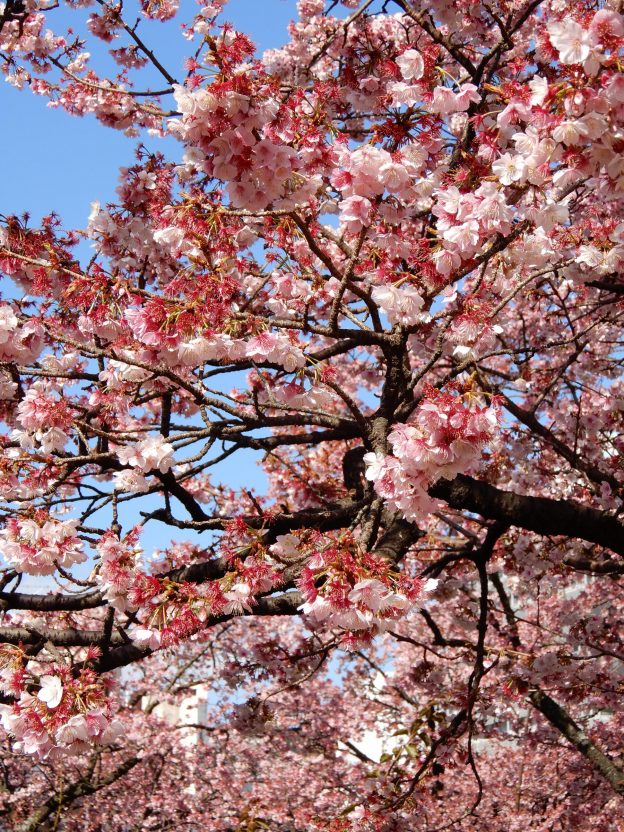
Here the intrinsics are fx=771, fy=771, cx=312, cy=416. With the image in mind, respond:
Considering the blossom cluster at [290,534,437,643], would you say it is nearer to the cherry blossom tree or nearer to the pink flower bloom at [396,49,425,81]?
the cherry blossom tree

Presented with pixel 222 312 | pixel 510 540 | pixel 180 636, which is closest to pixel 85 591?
pixel 180 636

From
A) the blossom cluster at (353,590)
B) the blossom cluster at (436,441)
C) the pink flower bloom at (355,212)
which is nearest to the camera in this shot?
the blossom cluster at (436,441)

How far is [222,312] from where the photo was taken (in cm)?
352

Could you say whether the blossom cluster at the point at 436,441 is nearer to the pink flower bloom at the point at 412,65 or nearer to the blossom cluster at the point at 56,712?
the blossom cluster at the point at 56,712

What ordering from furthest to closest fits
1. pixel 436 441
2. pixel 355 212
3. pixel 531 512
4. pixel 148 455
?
pixel 531 512, pixel 148 455, pixel 355 212, pixel 436 441

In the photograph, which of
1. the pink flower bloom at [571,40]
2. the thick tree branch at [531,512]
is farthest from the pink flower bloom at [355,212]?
the thick tree branch at [531,512]

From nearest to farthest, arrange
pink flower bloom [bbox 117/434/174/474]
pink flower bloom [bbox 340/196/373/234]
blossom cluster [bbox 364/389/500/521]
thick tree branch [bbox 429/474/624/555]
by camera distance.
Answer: blossom cluster [bbox 364/389/500/521]
pink flower bloom [bbox 340/196/373/234]
pink flower bloom [bbox 117/434/174/474]
thick tree branch [bbox 429/474/624/555]

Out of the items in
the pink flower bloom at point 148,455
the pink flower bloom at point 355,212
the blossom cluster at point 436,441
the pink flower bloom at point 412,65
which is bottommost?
the blossom cluster at point 436,441

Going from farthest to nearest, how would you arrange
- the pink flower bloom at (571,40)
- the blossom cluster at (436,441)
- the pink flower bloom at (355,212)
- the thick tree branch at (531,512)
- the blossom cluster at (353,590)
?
1. the thick tree branch at (531,512)
2. the pink flower bloom at (355,212)
3. the blossom cluster at (353,590)
4. the blossom cluster at (436,441)
5. the pink flower bloom at (571,40)

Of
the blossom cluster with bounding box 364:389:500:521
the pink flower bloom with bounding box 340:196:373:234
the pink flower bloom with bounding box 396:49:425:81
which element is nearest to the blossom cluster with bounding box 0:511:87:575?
the blossom cluster with bounding box 364:389:500:521

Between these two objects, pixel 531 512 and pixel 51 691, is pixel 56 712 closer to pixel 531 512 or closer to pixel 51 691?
pixel 51 691

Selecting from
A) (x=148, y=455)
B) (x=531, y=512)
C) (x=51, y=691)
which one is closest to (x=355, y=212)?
(x=148, y=455)

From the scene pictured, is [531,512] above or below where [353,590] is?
above

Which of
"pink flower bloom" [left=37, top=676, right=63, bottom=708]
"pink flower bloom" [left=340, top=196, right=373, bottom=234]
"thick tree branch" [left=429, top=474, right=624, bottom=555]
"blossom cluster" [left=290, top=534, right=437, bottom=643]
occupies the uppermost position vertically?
"pink flower bloom" [left=340, top=196, right=373, bottom=234]
